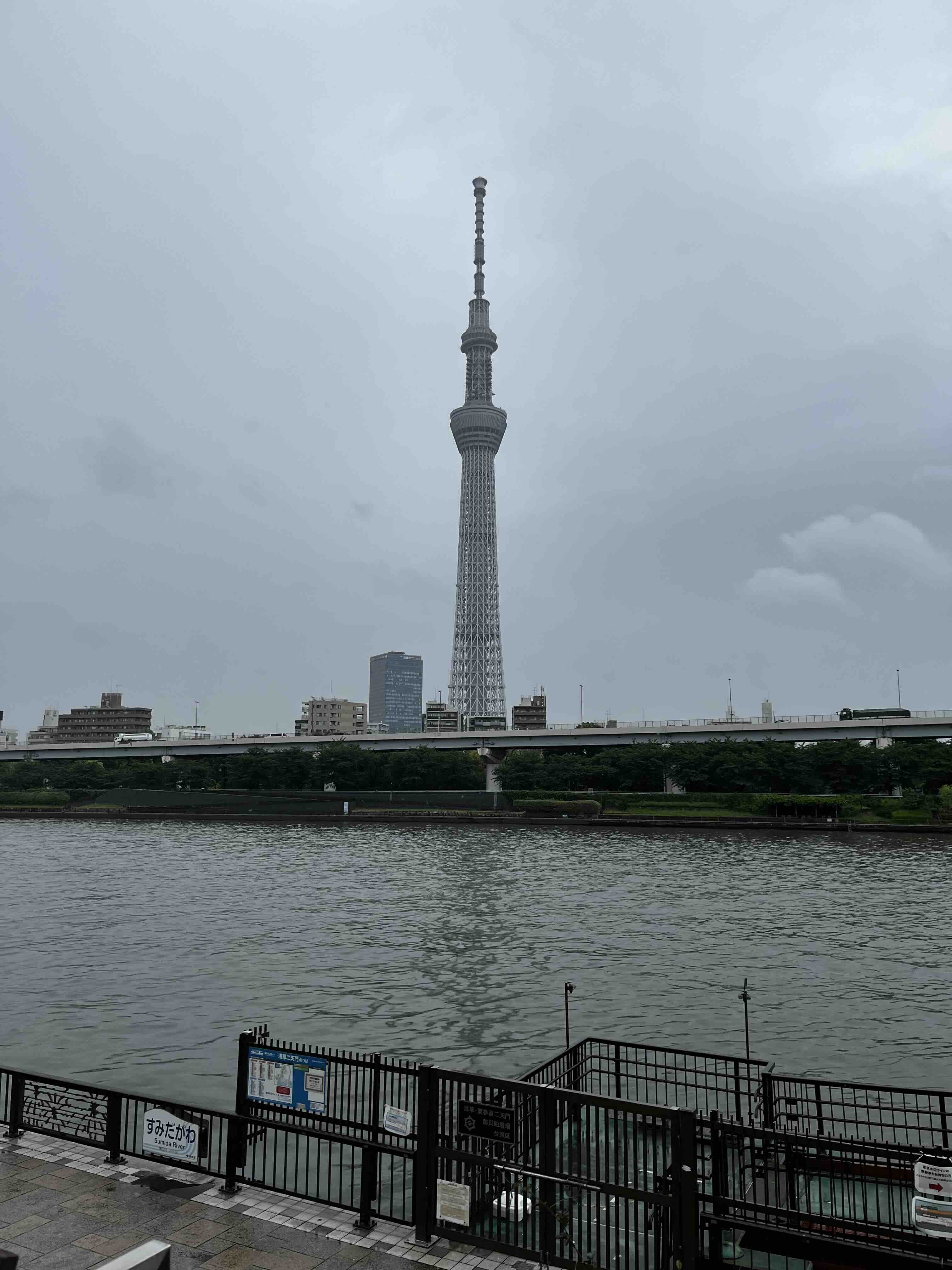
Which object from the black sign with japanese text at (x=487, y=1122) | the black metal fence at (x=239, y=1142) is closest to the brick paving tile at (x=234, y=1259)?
the black metal fence at (x=239, y=1142)

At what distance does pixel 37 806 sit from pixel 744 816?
104 m

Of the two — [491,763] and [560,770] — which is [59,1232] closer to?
[560,770]

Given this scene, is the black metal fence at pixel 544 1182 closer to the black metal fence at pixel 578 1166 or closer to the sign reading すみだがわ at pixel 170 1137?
the black metal fence at pixel 578 1166

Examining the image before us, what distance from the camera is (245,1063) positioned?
13930mm

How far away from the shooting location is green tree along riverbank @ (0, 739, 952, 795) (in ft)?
396

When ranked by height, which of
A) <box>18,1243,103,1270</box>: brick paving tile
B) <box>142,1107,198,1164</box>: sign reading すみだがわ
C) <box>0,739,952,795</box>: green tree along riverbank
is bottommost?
<box>18,1243,103,1270</box>: brick paving tile

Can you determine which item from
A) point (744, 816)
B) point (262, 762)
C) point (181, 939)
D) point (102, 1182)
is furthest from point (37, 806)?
point (102, 1182)

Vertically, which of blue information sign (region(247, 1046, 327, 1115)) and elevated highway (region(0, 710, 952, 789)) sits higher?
elevated highway (region(0, 710, 952, 789))

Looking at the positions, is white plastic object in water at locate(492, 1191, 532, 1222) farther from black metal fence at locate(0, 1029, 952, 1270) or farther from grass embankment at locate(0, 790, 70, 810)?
grass embankment at locate(0, 790, 70, 810)

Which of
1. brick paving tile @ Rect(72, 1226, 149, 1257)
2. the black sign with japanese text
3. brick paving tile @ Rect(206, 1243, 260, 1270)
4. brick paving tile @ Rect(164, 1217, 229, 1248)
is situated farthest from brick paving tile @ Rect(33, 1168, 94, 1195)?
the black sign with japanese text

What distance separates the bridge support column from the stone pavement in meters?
130

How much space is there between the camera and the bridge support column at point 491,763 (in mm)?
149000

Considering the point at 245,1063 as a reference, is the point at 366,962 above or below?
below

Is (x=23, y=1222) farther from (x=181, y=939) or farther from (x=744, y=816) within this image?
(x=744, y=816)
